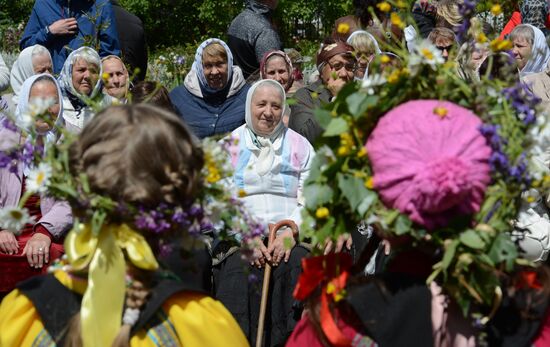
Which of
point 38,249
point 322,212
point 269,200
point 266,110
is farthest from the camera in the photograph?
point 266,110

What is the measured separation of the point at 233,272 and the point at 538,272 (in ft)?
10.3

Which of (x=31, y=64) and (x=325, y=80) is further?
(x=31, y=64)

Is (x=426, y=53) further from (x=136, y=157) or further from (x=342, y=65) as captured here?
(x=342, y=65)

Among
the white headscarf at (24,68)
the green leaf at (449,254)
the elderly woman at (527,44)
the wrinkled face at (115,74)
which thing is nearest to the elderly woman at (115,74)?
the wrinkled face at (115,74)

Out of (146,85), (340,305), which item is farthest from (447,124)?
(146,85)

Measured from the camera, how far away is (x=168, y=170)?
2.63 m

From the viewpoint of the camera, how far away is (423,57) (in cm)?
272

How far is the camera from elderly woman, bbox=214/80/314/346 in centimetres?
568

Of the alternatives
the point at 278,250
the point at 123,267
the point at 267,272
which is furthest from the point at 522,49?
the point at 123,267

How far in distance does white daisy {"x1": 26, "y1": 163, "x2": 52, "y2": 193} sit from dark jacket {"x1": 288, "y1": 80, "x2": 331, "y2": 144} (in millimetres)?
3728

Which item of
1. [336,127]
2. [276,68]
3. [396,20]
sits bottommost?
[276,68]

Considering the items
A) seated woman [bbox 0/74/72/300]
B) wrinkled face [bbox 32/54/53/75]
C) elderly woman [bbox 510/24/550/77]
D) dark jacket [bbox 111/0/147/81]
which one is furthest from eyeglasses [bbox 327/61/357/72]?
dark jacket [bbox 111/0/147/81]

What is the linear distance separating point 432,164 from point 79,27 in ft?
18.2

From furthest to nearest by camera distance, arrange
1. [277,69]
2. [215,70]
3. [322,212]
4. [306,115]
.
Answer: [277,69], [215,70], [306,115], [322,212]
